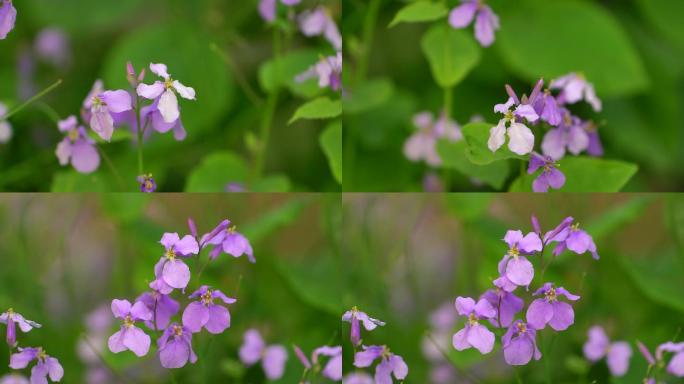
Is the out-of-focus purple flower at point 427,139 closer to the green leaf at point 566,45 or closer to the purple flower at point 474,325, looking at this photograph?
the green leaf at point 566,45

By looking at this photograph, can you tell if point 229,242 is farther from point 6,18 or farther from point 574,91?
point 574,91

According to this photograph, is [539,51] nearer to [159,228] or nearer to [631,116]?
[631,116]

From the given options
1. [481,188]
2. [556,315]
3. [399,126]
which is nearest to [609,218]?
[481,188]

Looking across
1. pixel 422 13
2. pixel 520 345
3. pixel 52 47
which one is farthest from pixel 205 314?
pixel 52 47

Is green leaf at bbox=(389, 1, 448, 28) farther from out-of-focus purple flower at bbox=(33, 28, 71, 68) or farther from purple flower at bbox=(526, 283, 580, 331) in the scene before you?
out-of-focus purple flower at bbox=(33, 28, 71, 68)

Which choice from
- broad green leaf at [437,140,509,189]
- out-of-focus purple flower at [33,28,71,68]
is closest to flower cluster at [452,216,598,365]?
broad green leaf at [437,140,509,189]

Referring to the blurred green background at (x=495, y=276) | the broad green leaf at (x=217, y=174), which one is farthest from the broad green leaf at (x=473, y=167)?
the broad green leaf at (x=217, y=174)
